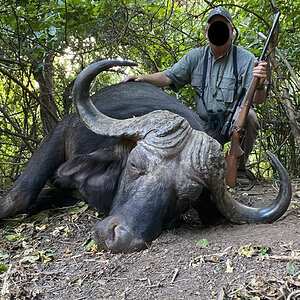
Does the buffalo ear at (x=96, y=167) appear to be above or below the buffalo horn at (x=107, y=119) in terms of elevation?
below

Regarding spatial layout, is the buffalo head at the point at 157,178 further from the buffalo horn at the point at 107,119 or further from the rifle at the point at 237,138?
the rifle at the point at 237,138

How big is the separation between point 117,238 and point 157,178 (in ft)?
1.79

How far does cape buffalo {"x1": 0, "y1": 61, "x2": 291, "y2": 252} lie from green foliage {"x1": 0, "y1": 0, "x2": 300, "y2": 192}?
155 centimetres

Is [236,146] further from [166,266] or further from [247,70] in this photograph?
[166,266]

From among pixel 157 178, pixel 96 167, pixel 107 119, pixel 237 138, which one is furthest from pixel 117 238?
pixel 237 138

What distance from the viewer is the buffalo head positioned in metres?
2.76

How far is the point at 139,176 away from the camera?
3.04 m

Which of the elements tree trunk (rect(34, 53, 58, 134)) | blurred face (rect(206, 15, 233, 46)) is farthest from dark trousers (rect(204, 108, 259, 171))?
tree trunk (rect(34, 53, 58, 134))

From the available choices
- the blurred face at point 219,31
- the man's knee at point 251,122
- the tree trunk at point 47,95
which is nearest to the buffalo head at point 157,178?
the man's knee at point 251,122

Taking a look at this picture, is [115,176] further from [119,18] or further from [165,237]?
[119,18]

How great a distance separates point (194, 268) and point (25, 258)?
3.99ft

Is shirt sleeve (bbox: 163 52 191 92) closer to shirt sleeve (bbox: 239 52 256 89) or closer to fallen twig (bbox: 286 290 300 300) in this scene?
shirt sleeve (bbox: 239 52 256 89)

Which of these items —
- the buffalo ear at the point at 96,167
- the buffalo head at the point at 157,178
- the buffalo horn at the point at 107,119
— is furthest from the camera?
the buffalo ear at the point at 96,167

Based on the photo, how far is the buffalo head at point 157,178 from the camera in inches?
109
